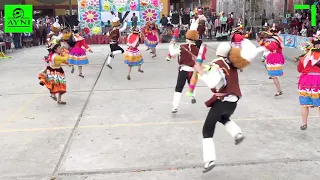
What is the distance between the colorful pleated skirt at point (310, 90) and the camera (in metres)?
5.96

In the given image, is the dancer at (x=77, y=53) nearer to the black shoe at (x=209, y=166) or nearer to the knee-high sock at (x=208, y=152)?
the knee-high sock at (x=208, y=152)

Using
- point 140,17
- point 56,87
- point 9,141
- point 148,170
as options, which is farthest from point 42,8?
point 148,170

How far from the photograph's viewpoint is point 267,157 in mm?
4957

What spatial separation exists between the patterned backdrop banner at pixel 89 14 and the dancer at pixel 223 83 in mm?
21844

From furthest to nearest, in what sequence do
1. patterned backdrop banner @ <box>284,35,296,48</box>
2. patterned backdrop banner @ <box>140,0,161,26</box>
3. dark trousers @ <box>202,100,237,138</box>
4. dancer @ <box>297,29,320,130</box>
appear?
patterned backdrop banner @ <box>140,0,161,26</box> < patterned backdrop banner @ <box>284,35,296,48</box> < dancer @ <box>297,29,320,130</box> < dark trousers @ <box>202,100,237,138</box>

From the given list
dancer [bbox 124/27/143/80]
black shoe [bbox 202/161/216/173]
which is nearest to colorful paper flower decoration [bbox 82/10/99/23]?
dancer [bbox 124/27/143/80]

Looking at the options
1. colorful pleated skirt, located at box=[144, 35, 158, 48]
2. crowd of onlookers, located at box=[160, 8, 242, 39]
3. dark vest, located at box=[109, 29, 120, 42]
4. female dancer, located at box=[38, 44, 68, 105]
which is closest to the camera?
female dancer, located at box=[38, 44, 68, 105]

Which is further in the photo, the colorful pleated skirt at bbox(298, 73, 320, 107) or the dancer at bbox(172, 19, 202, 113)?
the dancer at bbox(172, 19, 202, 113)

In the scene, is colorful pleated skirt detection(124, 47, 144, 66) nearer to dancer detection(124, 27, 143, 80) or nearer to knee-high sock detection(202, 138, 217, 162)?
dancer detection(124, 27, 143, 80)

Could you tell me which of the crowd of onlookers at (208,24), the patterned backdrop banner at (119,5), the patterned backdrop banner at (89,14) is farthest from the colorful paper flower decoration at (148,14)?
the patterned backdrop banner at (89,14)

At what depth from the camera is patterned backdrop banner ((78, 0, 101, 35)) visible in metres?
25.3

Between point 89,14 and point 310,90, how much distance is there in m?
21.4

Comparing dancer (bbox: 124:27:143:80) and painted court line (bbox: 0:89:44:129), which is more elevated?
dancer (bbox: 124:27:143:80)

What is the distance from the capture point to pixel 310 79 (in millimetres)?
6000
